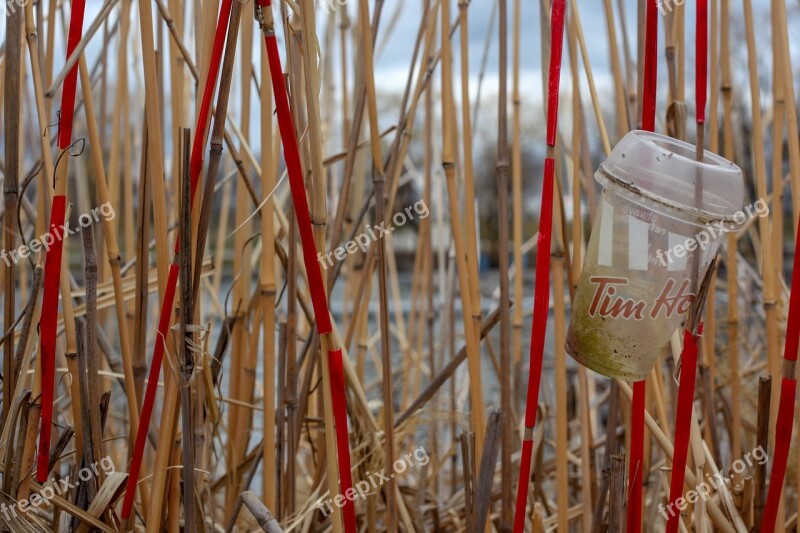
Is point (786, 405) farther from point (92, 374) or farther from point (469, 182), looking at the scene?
point (92, 374)

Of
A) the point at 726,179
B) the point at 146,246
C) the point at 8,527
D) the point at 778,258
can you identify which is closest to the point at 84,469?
the point at 8,527

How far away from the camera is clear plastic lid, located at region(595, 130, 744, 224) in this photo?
0.42 meters

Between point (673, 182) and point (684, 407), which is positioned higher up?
point (673, 182)

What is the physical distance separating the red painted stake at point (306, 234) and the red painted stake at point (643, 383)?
17cm

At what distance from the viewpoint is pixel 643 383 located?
18.5 inches

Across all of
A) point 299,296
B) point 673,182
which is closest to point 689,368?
point 673,182

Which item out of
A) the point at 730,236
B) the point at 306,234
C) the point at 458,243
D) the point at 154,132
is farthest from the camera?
the point at 730,236

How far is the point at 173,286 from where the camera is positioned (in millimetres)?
480

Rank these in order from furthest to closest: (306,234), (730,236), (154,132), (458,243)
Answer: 1. (730,236)
2. (458,243)
3. (154,132)
4. (306,234)

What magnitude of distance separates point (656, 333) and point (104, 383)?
562mm

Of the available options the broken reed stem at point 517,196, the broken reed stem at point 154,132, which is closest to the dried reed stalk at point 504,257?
the broken reed stem at point 517,196

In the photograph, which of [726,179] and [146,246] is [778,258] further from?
[146,246]

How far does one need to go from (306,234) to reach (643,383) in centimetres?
22

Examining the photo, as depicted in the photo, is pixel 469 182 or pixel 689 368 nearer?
pixel 689 368
